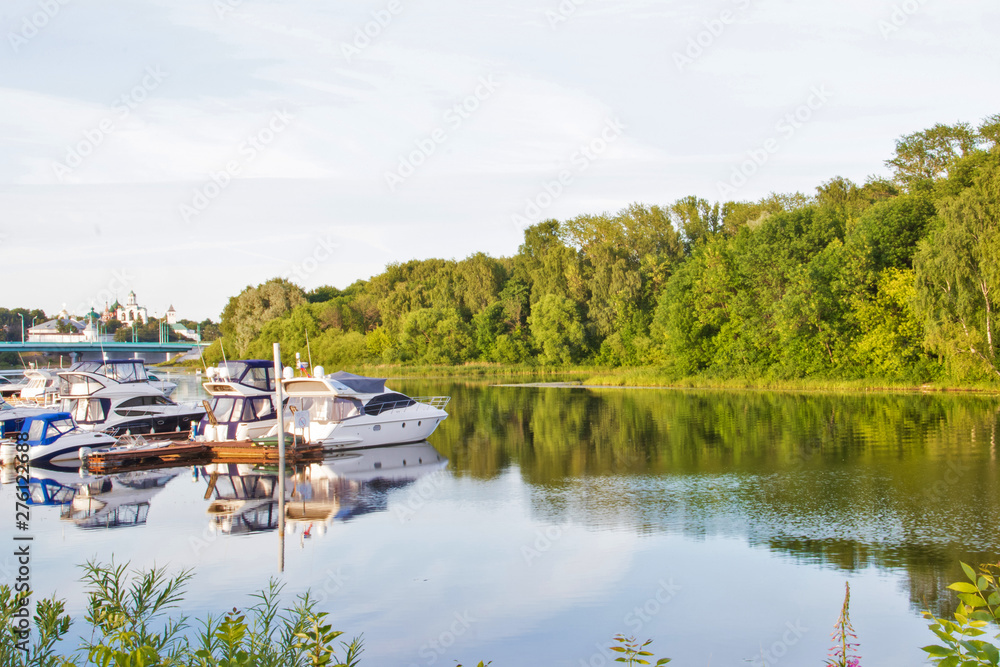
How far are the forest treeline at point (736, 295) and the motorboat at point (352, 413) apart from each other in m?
27.3

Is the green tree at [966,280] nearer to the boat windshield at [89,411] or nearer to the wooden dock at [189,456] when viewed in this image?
the wooden dock at [189,456]

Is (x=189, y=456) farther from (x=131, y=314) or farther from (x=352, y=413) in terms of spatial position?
(x=131, y=314)

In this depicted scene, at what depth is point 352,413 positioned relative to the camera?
2708cm

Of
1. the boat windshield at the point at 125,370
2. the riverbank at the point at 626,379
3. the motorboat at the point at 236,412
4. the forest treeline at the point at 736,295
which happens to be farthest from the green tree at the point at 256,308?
the motorboat at the point at 236,412

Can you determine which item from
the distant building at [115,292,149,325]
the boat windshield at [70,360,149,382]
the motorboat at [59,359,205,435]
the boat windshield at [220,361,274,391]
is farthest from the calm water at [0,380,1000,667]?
the distant building at [115,292,149,325]

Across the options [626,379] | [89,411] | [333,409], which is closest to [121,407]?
[89,411]

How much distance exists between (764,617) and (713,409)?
1130 inches

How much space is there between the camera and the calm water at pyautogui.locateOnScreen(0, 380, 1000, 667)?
10.7m

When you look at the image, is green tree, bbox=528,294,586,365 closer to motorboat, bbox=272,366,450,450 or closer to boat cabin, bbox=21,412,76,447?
motorboat, bbox=272,366,450,450

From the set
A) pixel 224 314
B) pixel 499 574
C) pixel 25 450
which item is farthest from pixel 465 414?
pixel 224 314

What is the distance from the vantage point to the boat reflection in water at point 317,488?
1723 centimetres
